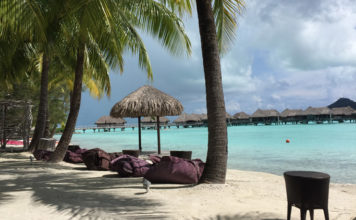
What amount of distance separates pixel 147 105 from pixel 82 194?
22.7ft

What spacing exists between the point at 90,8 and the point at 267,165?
8.73 metres

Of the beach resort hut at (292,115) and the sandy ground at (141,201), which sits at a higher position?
the beach resort hut at (292,115)

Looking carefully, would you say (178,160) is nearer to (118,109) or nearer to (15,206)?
(15,206)

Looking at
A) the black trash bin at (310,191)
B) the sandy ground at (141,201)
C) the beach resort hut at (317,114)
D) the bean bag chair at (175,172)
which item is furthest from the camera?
the beach resort hut at (317,114)

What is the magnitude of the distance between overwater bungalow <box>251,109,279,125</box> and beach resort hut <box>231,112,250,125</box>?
5.19 ft

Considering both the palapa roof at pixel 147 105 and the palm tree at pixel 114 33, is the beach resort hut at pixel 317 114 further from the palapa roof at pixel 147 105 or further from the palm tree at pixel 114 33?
the palm tree at pixel 114 33

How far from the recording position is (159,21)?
23.2ft

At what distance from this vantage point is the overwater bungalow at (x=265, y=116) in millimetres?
60531

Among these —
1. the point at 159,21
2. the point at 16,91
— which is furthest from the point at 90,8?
the point at 16,91

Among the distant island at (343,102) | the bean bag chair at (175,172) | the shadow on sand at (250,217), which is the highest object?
the distant island at (343,102)

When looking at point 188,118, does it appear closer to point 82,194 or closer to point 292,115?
point 292,115

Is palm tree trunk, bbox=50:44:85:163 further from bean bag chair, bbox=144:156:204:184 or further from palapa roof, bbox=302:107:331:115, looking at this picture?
palapa roof, bbox=302:107:331:115

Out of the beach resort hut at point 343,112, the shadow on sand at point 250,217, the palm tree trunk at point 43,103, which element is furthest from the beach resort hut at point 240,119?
the shadow on sand at point 250,217

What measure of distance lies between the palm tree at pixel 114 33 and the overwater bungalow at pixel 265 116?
54362 mm
